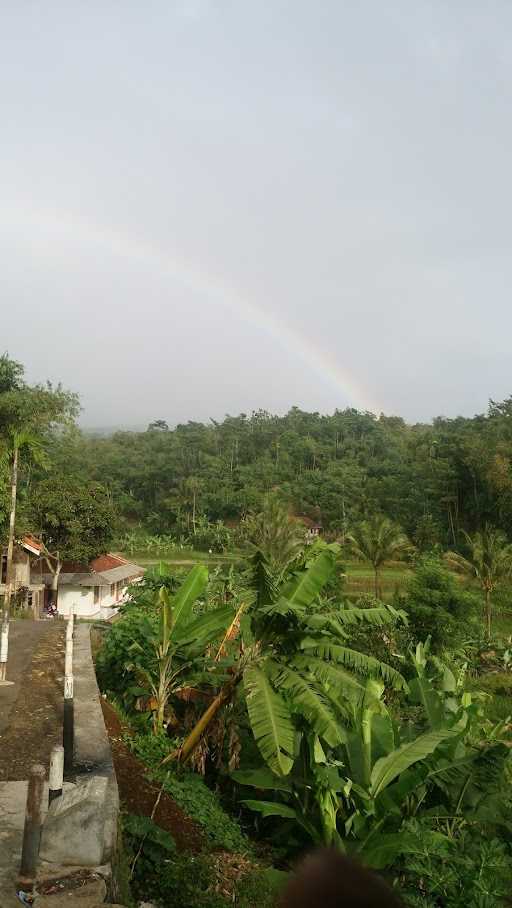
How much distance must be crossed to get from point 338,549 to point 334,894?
6814mm

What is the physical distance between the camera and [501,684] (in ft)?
73.5

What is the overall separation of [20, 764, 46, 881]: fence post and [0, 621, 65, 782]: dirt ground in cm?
232

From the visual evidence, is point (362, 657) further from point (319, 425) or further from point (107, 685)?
point (319, 425)

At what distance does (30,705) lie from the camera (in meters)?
7.68

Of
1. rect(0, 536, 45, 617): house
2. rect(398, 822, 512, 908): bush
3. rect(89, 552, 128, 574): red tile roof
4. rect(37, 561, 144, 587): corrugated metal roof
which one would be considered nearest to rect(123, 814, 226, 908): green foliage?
rect(398, 822, 512, 908): bush

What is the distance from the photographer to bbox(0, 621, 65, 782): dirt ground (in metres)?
6.10

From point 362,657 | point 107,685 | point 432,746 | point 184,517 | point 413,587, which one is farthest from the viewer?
point 184,517

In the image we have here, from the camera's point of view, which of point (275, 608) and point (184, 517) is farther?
point (184, 517)

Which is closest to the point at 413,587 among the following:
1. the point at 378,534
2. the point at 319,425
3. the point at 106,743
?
the point at 378,534

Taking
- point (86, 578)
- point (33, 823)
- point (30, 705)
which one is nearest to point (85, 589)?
point (86, 578)

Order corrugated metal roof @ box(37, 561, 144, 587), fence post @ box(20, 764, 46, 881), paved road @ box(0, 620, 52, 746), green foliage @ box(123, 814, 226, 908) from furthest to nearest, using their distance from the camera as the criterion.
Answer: corrugated metal roof @ box(37, 561, 144, 587) < paved road @ box(0, 620, 52, 746) < green foliage @ box(123, 814, 226, 908) < fence post @ box(20, 764, 46, 881)

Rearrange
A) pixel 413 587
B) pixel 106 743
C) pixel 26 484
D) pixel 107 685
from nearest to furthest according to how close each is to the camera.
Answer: pixel 106 743 → pixel 107 685 → pixel 413 587 → pixel 26 484

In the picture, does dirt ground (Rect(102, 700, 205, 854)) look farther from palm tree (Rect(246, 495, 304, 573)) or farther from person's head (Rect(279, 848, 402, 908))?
palm tree (Rect(246, 495, 304, 573))

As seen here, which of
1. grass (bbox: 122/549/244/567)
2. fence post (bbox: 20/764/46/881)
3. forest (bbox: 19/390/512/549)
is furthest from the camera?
grass (bbox: 122/549/244/567)
